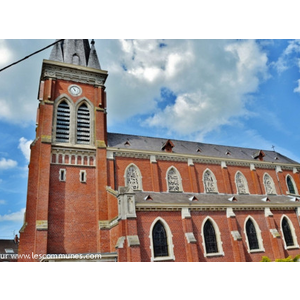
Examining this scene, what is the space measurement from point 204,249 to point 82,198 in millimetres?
9344

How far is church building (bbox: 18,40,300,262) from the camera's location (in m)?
16.8

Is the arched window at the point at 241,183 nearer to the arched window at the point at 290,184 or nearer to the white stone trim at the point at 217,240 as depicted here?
the arched window at the point at 290,184

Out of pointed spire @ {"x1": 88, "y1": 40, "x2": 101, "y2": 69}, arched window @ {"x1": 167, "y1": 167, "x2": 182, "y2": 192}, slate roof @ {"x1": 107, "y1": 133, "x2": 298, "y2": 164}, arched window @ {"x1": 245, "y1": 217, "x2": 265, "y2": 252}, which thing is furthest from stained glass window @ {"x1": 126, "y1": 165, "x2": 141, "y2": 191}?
pointed spire @ {"x1": 88, "y1": 40, "x2": 101, "y2": 69}

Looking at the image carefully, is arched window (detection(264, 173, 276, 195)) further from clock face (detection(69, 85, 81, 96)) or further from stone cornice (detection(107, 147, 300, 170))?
clock face (detection(69, 85, 81, 96))

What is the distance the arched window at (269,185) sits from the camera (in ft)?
92.5

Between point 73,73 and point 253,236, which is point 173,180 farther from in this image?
point 73,73

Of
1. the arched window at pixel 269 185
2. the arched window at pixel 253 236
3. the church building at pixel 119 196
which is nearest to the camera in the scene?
the church building at pixel 119 196

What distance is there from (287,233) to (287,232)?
0.09 meters

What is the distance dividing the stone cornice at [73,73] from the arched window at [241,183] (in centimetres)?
1641

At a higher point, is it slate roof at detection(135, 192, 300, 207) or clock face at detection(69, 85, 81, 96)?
clock face at detection(69, 85, 81, 96)

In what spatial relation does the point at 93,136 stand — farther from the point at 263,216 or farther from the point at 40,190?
the point at 263,216

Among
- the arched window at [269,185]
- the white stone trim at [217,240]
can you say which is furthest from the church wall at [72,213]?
the arched window at [269,185]

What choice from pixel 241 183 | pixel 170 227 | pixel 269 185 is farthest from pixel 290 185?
pixel 170 227

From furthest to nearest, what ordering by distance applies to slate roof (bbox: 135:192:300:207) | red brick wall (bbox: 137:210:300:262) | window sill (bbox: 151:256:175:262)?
slate roof (bbox: 135:192:300:207) → red brick wall (bbox: 137:210:300:262) → window sill (bbox: 151:256:175:262)
